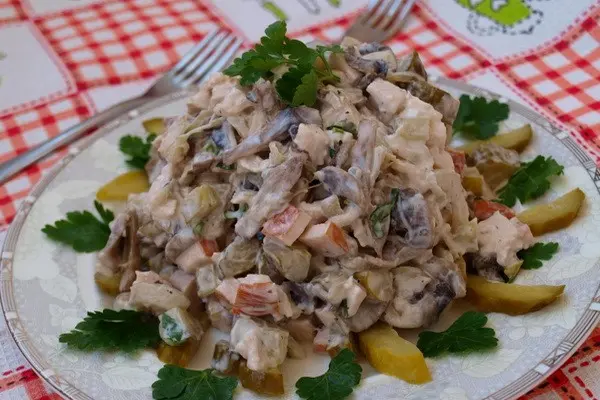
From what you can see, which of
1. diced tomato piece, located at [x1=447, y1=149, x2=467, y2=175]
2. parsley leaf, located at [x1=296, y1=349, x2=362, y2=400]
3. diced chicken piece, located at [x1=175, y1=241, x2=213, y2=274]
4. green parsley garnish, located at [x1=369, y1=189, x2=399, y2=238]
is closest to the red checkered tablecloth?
diced tomato piece, located at [x1=447, y1=149, x2=467, y2=175]

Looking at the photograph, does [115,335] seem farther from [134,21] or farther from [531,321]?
[134,21]

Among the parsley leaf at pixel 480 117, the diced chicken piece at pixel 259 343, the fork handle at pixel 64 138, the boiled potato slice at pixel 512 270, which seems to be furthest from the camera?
the fork handle at pixel 64 138

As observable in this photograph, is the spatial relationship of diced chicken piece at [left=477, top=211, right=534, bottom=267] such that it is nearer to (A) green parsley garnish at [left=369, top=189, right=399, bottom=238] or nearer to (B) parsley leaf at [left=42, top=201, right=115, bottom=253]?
(A) green parsley garnish at [left=369, top=189, right=399, bottom=238]

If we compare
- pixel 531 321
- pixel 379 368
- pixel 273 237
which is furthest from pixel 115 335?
pixel 531 321

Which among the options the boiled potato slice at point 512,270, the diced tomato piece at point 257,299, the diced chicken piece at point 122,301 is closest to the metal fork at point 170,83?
the diced chicken piece at point 122,301

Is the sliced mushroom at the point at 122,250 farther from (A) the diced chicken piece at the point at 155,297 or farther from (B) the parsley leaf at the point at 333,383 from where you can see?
(B) the parsley leaf at the point at 333,383
